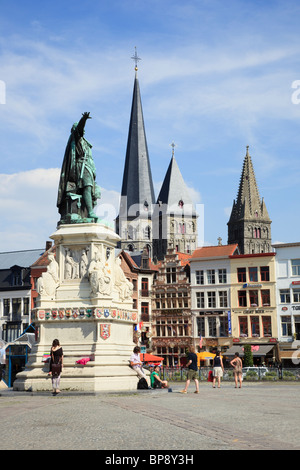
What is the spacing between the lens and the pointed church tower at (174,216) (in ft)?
527

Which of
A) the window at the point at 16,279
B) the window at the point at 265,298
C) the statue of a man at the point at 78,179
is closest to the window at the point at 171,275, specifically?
the window at the point at 265,298

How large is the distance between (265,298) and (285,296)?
205 centimetres

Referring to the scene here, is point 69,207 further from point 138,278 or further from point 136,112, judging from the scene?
point 136,112

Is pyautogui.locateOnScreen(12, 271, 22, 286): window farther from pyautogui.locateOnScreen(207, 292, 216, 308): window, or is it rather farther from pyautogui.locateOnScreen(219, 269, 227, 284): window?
pyautogui.locateOnScreen(219, 269, 227, 284): window

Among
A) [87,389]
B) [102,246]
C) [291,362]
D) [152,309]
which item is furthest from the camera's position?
[152,309]

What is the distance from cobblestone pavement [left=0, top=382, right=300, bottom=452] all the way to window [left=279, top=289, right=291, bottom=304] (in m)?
45.3

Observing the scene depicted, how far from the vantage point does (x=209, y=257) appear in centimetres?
6444

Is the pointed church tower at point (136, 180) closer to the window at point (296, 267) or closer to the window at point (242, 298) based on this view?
the window at point (242, 298)

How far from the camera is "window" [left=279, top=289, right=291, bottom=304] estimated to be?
6016 cm

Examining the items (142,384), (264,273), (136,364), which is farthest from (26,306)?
(142,384)

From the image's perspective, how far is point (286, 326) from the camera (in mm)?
60156

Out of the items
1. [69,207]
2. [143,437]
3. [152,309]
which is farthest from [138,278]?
[143,437]

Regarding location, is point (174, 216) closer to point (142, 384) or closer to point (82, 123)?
point (82, 123)

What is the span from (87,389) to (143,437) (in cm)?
958
